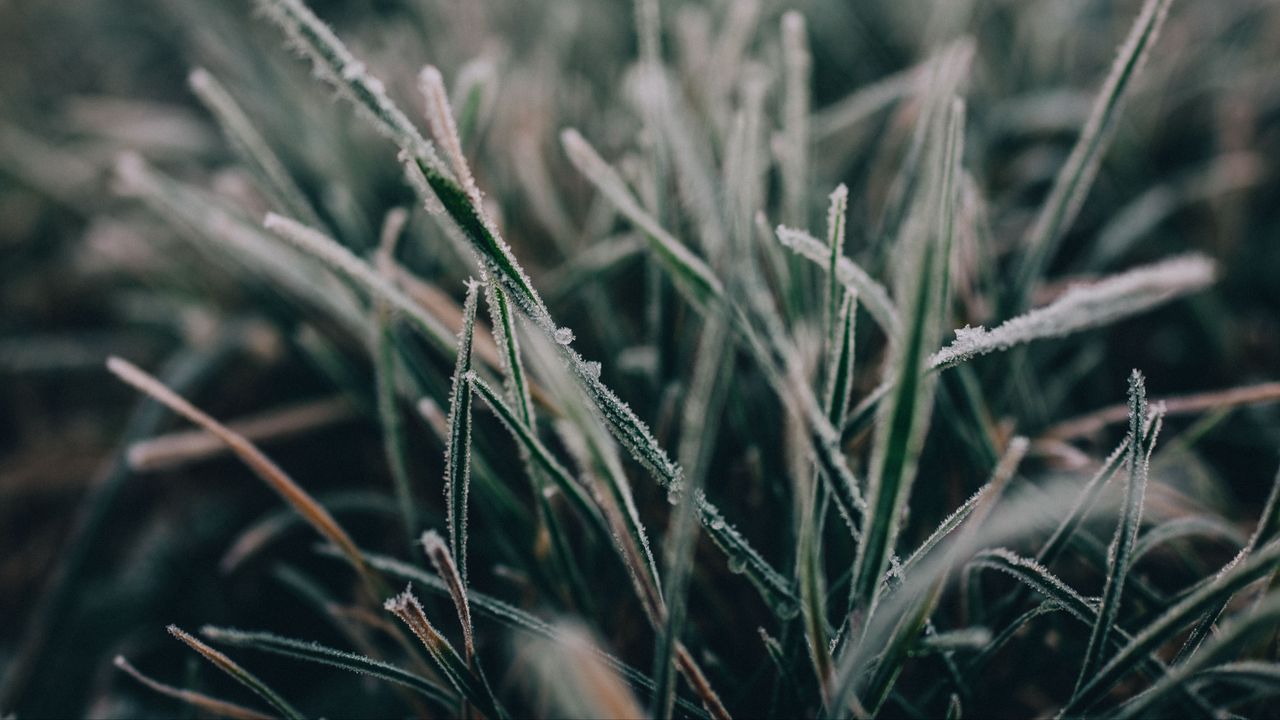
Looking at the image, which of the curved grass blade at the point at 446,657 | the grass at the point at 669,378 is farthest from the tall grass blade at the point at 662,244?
the curved grass blade at the point at 446,657

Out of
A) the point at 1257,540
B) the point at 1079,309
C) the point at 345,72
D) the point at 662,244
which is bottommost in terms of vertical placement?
the point at 1257,540

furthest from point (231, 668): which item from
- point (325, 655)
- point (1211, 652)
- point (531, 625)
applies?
point (1211, 652)

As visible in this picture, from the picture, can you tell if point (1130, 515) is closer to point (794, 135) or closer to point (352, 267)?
point (794, 135)

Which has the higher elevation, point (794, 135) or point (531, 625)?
point (794, 135)

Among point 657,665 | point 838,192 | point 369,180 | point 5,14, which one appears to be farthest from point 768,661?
point 5,14

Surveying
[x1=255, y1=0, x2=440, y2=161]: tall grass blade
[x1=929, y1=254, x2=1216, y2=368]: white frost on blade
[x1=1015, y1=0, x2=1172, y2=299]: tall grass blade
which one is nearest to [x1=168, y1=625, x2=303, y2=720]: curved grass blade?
[x1=255, y1=0, x2=440, y2=161]: tall grass blade

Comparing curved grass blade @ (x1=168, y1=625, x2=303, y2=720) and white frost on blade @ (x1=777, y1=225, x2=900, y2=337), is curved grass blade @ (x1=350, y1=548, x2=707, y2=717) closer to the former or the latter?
curved grass blade @ (x1=168, y1=625, x2=303, y2=720)

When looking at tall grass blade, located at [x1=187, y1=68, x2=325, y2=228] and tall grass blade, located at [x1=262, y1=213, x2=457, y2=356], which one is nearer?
tall grass blade, located at [x1=262, y1=213, x2=457, y2=356]
